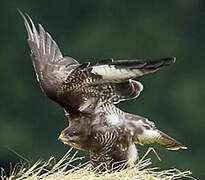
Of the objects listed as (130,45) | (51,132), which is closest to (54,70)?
(51,132)

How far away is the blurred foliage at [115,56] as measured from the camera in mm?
18203

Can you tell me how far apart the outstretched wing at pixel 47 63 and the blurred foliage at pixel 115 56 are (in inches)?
310

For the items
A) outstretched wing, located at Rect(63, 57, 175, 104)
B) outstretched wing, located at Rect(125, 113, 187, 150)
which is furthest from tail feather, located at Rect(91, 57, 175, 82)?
outstretched wing, located at Rect(125, 113, 187, 150)

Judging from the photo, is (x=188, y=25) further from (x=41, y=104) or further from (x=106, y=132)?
(x=106, y=132)

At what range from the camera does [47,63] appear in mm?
8664

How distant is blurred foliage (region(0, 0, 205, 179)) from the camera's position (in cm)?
1820

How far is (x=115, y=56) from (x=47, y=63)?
10.4m

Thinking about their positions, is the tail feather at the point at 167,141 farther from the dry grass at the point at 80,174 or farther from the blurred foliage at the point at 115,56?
the blurred foliage at the point at 115,56

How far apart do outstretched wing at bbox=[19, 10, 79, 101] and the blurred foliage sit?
7.88 meters

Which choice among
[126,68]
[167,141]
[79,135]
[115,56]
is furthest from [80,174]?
[115,56]

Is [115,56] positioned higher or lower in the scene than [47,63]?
lower

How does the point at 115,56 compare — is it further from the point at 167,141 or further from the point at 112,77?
the point at 112,77

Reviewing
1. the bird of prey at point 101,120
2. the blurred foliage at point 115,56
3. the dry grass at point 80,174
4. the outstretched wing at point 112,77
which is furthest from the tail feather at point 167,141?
the blurred foliage at point 115,56

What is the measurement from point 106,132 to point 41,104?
10897mm
